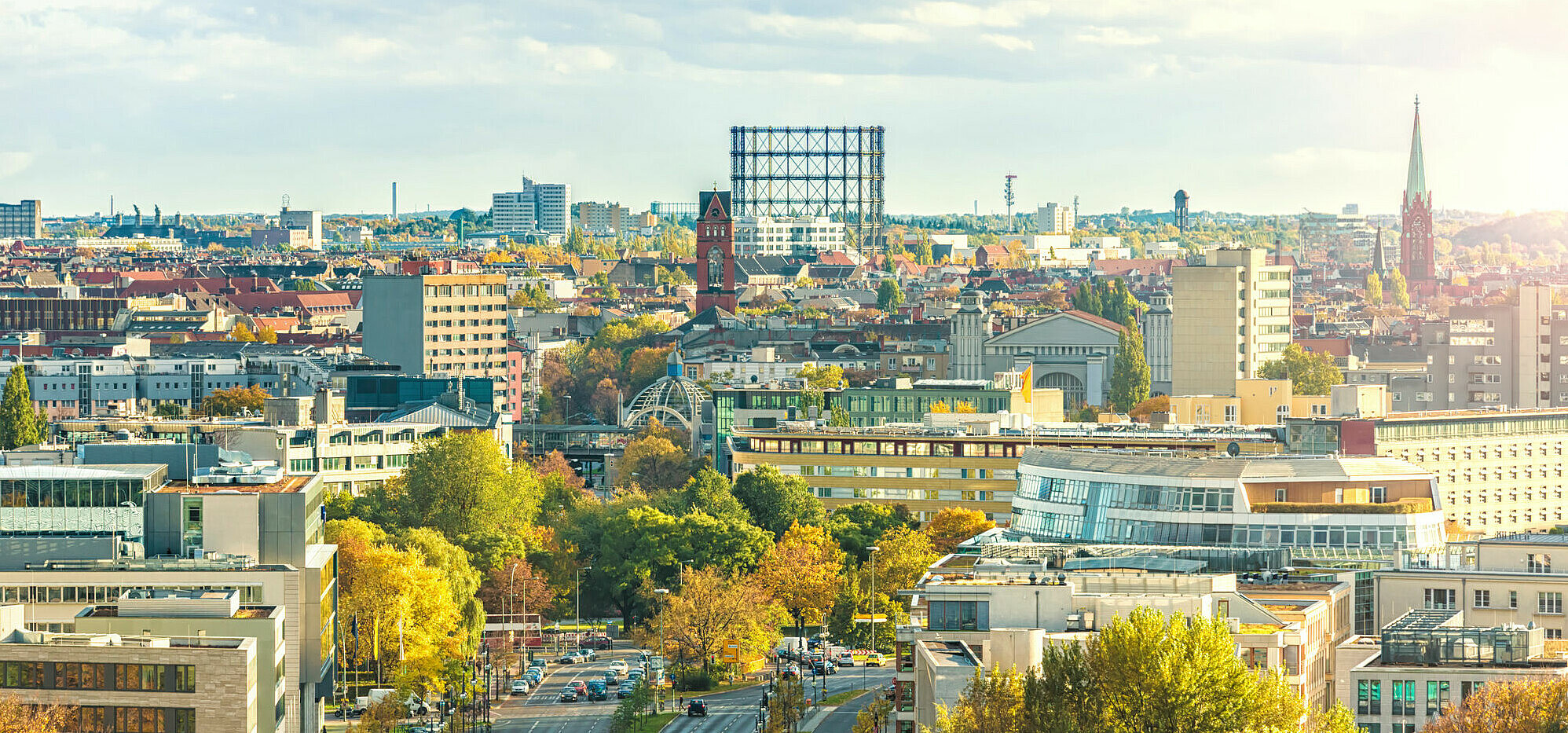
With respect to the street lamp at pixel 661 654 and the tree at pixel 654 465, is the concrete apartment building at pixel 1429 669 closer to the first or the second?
the street lamp at pixel 661 654

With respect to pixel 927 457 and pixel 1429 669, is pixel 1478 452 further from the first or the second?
pixel 1429 669

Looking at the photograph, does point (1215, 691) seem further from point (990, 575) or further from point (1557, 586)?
point (1557, 586)

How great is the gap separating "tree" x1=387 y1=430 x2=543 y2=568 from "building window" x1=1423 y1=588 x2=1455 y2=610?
41476 mm

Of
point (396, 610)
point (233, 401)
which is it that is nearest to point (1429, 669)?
point (396, 610)

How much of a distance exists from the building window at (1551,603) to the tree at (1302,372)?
341 ft

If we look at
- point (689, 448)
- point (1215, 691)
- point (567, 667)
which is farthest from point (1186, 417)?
point (1215, 691)

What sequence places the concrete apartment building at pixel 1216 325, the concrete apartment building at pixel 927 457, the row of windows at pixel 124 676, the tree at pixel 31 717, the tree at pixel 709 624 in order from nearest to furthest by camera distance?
the tree at pixel 31 717
the row of windows at pixel 124 676
the tree at pixel 709 624
the concrete apartment building at pixel 927 457
the concrete apartment building at pixel 1216 325

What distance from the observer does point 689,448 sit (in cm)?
15125

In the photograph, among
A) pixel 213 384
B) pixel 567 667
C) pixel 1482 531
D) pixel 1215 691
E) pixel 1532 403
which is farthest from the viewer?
pixel 213 384

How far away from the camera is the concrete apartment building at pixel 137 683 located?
6444 cm

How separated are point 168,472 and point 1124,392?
102987mm

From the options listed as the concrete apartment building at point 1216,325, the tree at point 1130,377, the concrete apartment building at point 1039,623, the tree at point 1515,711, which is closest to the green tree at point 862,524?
the concrete apartment building at point 1039,623

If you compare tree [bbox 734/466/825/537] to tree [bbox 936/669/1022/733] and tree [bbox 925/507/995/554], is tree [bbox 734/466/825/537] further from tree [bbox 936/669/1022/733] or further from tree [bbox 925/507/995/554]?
tree [bbox 936/669/1022/733]

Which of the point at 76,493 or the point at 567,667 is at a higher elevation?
the point at 76,493
